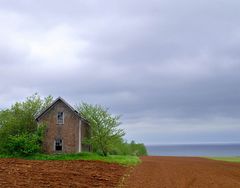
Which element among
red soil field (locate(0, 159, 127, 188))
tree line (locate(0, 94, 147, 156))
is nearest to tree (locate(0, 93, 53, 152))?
tree line (locate(0, 94, 147, 156))

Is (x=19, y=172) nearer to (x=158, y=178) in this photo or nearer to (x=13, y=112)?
(x=158, y=178)

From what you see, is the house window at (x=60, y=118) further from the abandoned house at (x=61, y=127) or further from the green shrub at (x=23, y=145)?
the green shrub at (x=23, y=145)

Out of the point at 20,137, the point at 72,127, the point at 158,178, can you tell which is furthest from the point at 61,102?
the point at 158,178

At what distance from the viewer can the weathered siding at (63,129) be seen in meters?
60.2

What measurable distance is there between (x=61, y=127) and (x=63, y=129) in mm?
406

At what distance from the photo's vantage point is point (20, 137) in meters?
57.6

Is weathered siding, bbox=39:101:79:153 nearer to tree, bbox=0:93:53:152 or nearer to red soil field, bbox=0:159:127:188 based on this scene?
tree, bbox=0:93:53:152

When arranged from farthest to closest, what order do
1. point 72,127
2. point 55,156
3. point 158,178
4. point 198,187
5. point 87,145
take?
point 87,145, point 72,127, point 55,156, point 158,178, point 198,187

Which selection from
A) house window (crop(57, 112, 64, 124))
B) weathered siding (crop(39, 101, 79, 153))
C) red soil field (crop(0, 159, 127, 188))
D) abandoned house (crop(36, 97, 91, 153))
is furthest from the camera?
house window (crop(57, 112, 64, 124))

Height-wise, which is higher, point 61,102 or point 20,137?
point 61,102

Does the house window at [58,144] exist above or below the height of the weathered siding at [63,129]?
below

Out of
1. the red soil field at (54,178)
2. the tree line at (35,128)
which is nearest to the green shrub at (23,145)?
the tree line at (35,128)

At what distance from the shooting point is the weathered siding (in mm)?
60219

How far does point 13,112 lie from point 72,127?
10827mm
